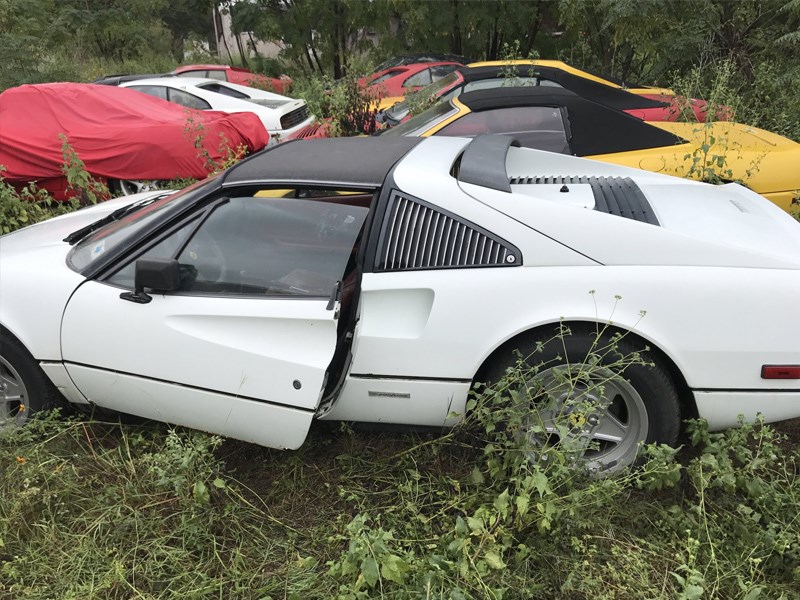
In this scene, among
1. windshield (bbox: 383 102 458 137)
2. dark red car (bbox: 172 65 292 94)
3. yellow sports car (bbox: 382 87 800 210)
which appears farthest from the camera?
dark red car (bbox: 172 65 292 94)

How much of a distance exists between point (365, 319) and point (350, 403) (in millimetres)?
401

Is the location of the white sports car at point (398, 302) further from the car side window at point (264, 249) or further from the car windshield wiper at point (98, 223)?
the car windshield wiper at point (98, 223)

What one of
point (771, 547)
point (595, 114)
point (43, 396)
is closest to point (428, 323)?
point (771, 547)

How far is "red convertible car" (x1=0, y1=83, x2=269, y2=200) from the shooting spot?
5973 mm

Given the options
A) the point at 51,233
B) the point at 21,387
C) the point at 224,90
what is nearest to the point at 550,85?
the point at 224,90

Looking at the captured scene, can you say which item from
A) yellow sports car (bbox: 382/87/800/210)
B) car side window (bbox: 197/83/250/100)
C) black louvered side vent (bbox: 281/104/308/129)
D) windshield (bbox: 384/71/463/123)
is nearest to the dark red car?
car side window (bbox: 197/83/250/100)

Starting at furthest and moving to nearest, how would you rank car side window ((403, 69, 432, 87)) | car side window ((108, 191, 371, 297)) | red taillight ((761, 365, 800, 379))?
car side window ((403, 69, 432, 87)) < car side window ((108, 191, 371, 297)) < red taillight ((761, 365, 800, 379))

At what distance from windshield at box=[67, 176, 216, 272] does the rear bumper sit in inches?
95.2

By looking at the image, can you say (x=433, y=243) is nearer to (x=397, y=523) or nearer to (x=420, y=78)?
(x=397, y=523)

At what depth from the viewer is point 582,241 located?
7.92 ft

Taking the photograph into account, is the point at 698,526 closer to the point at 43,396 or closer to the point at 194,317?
the point at 194,317

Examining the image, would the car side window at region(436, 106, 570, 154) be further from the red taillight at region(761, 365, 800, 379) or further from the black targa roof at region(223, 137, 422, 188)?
the red taillight at region(761, 365, 800, 379)

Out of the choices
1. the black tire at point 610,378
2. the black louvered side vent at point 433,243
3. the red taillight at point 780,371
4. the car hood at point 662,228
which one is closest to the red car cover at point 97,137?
the black louvered side vent at point 433,243

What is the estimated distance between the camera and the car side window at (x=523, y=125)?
5086mm
